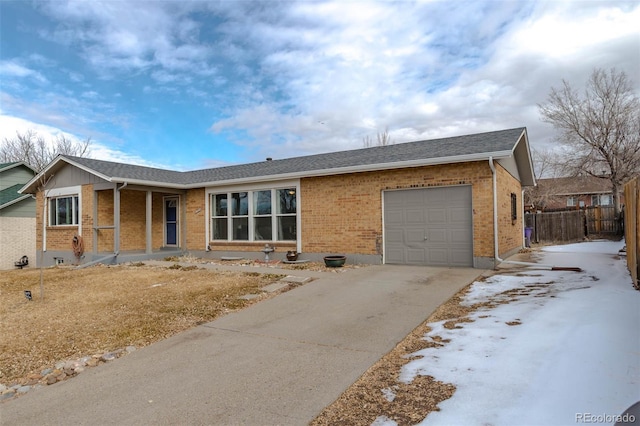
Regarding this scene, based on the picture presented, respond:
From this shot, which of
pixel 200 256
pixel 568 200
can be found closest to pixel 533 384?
pixel 200 256

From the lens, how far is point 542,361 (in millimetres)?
3463

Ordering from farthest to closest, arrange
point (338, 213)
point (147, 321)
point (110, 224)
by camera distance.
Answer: point (110, 224), point (338, 213), point (147, 321)

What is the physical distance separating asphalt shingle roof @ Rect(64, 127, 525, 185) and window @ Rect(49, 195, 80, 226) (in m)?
2.01

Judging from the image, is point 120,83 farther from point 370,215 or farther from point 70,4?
point 370,215

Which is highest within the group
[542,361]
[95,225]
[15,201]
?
[15,201]

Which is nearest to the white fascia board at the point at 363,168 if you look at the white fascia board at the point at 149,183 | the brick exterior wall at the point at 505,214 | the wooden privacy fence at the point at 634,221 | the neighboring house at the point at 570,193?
the white fascia board at the point at 149,183

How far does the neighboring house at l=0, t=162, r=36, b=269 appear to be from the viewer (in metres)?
18.4

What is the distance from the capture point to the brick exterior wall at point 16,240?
1842 centimetres

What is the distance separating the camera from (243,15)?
9.98 meters

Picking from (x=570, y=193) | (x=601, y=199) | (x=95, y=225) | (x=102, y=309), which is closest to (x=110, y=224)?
(x=95, y=225)

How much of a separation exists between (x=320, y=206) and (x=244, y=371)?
8272mm

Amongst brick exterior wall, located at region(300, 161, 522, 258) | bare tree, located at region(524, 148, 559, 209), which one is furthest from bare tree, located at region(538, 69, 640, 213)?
brick exterior wall, located at region(300, 161, 522, 258)

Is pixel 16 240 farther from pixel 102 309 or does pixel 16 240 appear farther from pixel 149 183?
pixel 102 309

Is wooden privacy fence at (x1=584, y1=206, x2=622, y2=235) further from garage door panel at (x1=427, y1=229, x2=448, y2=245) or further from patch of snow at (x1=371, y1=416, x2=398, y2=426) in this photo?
patch of snow at (x1=371, y1=416, x2=398, y2=426)
